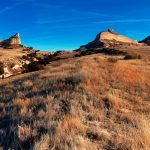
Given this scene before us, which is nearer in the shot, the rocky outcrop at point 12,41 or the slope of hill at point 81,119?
the slope of hill at point 81,119

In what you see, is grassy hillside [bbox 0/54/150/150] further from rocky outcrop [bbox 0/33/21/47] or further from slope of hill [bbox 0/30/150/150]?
rocky outcrop [bbox 0/33/21/47]

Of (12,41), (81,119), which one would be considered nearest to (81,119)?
(81,119)

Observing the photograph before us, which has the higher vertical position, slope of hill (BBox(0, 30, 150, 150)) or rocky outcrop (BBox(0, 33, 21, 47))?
rocky outcrop (BBox(0, 33, 21, 47))

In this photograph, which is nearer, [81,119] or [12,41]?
[81,119]

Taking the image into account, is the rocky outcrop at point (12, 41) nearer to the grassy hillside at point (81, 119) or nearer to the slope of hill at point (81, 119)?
the grassy hillside at point (81, 119)

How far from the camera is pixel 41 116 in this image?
704 cm

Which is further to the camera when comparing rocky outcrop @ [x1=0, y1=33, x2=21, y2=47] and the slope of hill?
rocky outcrop @ [x1=0, y1=33, x2=21, y2=47]

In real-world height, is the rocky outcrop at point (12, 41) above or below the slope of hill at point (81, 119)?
above

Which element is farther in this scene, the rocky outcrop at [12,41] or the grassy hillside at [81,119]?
the rocky outcrop at [12,41]

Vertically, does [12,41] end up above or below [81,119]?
above

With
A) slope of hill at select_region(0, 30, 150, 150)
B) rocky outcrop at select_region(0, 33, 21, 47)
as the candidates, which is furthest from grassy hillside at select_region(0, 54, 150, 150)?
rocky outcrop at select_region(0, 33, 21, 47)

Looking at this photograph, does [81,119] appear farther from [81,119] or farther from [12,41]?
[12,41]

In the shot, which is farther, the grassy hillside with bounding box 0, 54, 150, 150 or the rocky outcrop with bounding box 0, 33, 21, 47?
the rocky outcrop with bounding box 0, 33, 21, 47

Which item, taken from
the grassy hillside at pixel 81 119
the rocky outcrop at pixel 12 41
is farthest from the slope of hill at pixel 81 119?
the rocky outcrop at pixel 12 41
